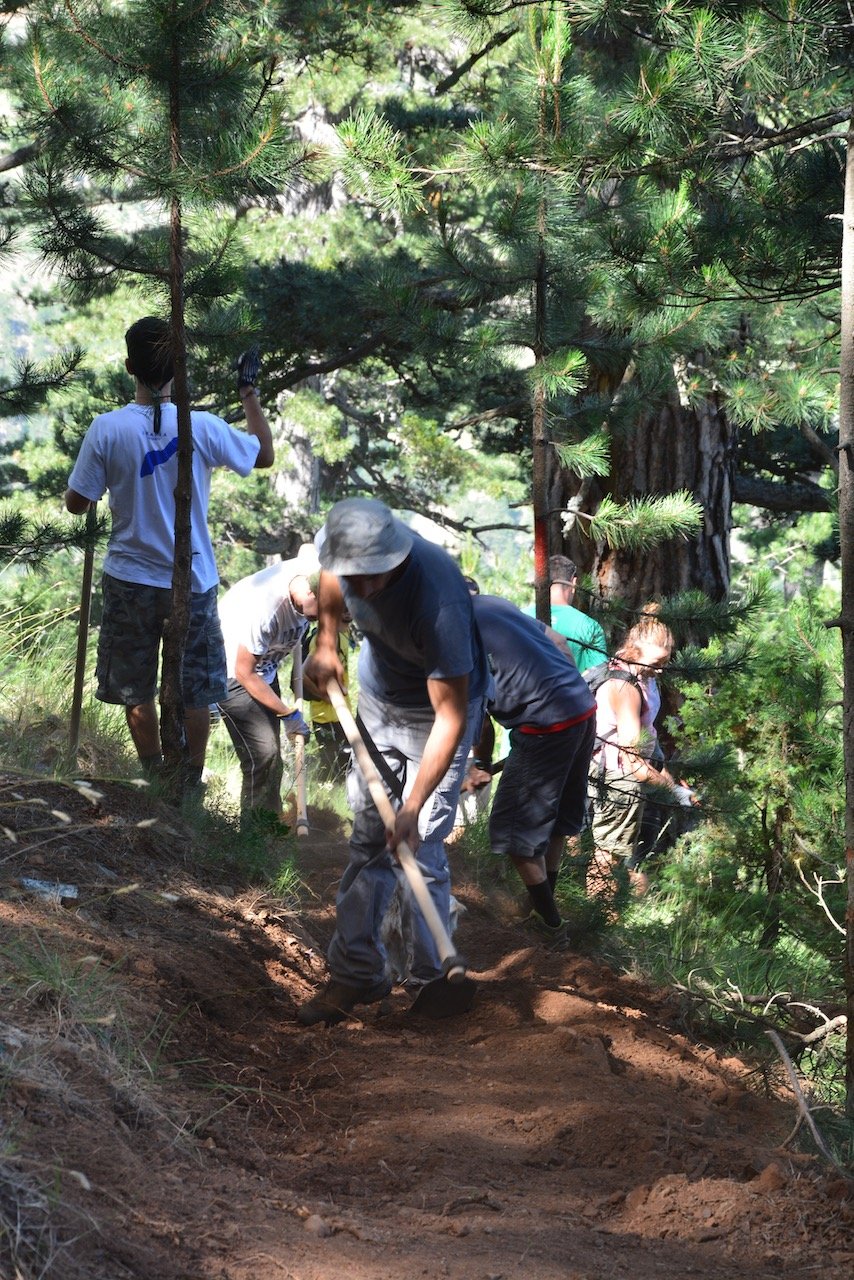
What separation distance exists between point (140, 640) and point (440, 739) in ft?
6.48

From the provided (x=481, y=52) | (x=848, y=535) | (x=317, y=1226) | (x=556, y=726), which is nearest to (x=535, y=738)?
(x=556, y=726)

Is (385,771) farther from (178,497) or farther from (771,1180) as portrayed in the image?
(771,1180)

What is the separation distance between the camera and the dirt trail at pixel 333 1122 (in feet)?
8.27

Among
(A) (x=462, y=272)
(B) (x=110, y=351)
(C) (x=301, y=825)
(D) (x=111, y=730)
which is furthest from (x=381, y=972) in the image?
(B) (x=110, y=351)

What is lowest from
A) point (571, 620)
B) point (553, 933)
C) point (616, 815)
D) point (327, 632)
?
point (553, 933)

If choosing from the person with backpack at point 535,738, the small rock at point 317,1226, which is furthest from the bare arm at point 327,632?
the small rock at point 317,1226

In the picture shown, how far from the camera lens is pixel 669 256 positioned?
484 centimetres

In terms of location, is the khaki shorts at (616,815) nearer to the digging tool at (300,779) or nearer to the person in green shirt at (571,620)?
the person in green shirt at (571,620)

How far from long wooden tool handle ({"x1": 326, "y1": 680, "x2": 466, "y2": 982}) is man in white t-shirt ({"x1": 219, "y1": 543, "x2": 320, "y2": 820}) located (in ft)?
5.26

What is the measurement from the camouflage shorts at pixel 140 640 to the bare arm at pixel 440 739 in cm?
178

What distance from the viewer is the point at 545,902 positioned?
18.4 feet

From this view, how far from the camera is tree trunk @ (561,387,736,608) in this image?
27.1 ft

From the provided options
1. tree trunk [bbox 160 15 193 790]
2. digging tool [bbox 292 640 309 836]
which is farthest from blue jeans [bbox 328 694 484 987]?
digging tool [bbox 292 640 309 836]

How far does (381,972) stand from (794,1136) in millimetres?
1429
